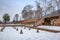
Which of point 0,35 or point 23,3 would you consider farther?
point 23,3

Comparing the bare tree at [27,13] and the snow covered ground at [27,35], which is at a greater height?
the bare tree at [27,13]

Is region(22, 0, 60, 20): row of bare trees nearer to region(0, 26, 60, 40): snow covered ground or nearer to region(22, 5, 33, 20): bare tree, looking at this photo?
region(22, 5, 33, 20): bare tree

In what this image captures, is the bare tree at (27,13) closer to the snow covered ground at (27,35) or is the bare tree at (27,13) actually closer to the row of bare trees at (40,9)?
the row of bare trees at (40,9)

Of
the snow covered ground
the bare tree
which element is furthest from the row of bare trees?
the snow covered ground

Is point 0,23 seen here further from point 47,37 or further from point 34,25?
point 47,37

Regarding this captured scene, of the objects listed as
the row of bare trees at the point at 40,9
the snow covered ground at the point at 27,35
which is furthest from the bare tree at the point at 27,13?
the snow covered ground at the point at 27,35

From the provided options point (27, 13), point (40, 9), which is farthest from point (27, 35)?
point (40, 9)

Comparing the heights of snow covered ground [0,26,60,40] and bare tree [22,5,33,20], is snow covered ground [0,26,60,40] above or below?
below

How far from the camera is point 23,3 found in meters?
2.20

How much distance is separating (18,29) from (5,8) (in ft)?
1.48

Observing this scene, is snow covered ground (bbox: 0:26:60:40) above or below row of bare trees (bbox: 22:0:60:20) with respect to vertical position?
below

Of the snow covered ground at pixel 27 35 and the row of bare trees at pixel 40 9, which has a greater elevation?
the row of bare trees at pixel 40 9

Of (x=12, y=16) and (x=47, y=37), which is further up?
(x=12, y=16)

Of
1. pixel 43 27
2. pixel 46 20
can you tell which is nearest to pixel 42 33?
pixel 43 27
